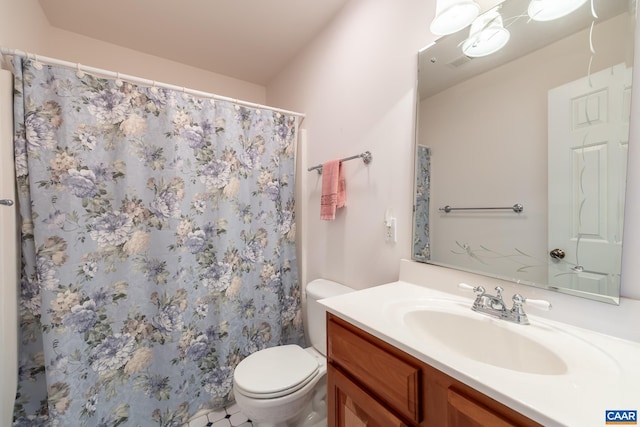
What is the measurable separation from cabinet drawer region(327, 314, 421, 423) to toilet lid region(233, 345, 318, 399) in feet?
1.23

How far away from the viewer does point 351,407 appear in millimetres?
822

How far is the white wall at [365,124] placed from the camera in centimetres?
117

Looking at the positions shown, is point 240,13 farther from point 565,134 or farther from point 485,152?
point 565,134

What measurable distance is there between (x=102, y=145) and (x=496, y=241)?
5.90ft

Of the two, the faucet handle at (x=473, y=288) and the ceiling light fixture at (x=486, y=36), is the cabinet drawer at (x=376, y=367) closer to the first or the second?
the faucet handle at (x=473, y=288)

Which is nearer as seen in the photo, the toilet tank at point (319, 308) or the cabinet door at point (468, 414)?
the cabinet door at point (468, 414)

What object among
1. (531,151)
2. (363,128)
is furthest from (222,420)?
(531,151)

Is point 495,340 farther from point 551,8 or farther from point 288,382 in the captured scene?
point 551,8

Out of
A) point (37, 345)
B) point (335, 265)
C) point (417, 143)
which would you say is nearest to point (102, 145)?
point (37, 345)

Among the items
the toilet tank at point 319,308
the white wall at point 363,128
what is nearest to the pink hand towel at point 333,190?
the white wall at point 363,128

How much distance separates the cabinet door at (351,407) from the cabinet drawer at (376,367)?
0.02 metres

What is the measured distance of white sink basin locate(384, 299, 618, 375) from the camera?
591 millimetres

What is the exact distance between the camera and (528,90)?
0.83m

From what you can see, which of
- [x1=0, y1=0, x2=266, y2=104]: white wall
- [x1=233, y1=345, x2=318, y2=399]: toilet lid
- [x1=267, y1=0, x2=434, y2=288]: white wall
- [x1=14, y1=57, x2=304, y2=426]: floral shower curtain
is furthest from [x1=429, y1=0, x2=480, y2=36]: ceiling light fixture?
[x1=0, y1=0, x2=266, y2=104]: white wall
